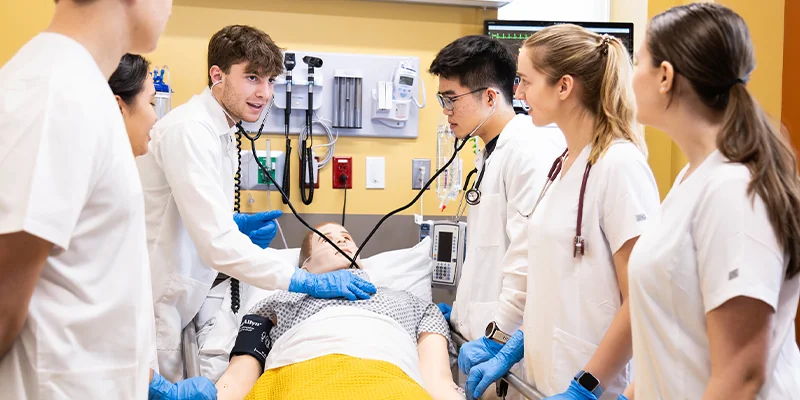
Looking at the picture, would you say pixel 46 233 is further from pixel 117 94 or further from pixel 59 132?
pixel 117 94

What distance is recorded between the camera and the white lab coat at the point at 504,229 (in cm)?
204

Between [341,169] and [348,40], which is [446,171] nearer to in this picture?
[341,169]

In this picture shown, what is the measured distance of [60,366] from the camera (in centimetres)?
94

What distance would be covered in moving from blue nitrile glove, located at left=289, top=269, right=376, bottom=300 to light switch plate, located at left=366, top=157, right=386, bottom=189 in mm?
794

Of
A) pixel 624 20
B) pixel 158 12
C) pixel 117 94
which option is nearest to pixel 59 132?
pixel 158 12

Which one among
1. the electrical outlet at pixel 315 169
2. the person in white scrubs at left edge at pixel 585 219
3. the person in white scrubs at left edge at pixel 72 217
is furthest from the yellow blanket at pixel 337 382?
the electrical outlet at pixel 315 169

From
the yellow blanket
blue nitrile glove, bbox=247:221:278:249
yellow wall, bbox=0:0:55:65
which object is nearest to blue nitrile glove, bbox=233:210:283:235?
blue nitrile glove, bbox=247:221:278:249

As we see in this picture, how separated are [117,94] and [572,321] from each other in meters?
1.30

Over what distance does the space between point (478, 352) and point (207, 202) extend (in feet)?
3.12

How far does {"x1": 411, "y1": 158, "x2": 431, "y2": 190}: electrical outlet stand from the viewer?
328cm

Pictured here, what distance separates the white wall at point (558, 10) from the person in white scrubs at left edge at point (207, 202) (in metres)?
1.49

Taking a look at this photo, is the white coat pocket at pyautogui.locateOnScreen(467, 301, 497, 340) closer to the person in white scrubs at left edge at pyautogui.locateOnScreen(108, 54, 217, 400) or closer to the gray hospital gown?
the gray hospital gown

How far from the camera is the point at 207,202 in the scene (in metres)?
2.10

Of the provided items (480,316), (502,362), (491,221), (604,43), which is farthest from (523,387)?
(604,43)
